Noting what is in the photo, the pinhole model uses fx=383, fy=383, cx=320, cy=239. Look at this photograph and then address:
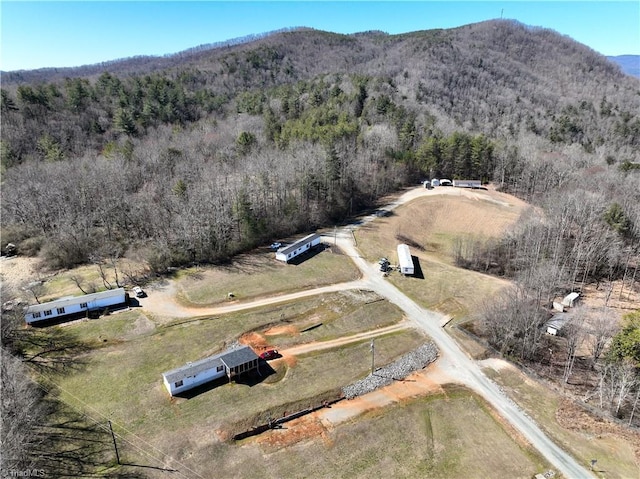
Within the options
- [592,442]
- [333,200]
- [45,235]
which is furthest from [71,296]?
[592,442]

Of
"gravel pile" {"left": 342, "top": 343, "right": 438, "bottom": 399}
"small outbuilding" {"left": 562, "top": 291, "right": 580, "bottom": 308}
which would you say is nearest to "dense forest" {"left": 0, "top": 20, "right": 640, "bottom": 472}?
"small outbuilding" {"left": 562, "top": 291, "right": 580, "bottom": 308}

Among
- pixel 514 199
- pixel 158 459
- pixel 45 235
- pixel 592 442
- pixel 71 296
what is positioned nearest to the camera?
pixel 158 459

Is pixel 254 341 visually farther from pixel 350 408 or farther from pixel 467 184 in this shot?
pixel 467 184

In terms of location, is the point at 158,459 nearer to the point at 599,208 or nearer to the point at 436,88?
the point at 599,208

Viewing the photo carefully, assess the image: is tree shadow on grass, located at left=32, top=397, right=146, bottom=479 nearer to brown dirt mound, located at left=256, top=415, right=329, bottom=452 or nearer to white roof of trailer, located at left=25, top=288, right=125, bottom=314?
brown dirt mound, located at left=256, top=415, right=329, bottom=452

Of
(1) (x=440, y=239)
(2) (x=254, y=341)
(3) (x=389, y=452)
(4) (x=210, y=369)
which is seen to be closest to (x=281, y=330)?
(2) (x=254, y=341)

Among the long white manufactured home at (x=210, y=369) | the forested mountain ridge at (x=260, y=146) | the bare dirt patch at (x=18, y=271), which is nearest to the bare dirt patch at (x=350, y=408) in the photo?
the long white manufactured home at (x=210, y=369)
